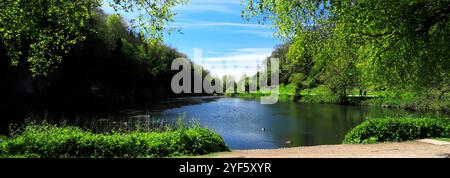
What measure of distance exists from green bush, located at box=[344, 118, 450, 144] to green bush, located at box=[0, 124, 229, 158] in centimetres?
845

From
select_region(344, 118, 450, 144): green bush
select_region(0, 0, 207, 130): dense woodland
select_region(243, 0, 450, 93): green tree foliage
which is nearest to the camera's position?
select_region(243, 0, 450, 93): green tree foliage

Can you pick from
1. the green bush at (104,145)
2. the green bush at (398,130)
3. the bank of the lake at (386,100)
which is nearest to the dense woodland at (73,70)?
the green bush at (104,145)

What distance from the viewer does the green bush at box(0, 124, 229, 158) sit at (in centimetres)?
A: 1239

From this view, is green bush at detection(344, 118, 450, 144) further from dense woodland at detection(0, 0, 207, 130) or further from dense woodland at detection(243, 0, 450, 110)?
dense woodland at detection(0, 0, 207, 130)

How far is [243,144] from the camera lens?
25.5 m

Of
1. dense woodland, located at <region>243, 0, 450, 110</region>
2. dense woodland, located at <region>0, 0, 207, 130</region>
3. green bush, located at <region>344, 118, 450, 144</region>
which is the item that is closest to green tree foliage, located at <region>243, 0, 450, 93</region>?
dense woodland, located at <region>243, 0, 450, 110</region>

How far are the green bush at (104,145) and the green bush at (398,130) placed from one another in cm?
845

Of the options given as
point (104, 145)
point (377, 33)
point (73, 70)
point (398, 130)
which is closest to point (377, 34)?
point (377, 33)

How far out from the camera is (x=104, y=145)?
12.7 meters

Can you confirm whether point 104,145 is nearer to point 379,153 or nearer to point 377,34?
point 379,153

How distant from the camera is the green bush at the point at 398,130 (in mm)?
17797

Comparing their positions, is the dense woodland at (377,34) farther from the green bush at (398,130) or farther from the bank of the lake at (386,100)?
the bank of the lake at (386,100)

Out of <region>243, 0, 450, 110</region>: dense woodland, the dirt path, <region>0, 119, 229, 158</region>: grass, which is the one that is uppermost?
<region>243, 0, 450, 110</region>: dense woodland
